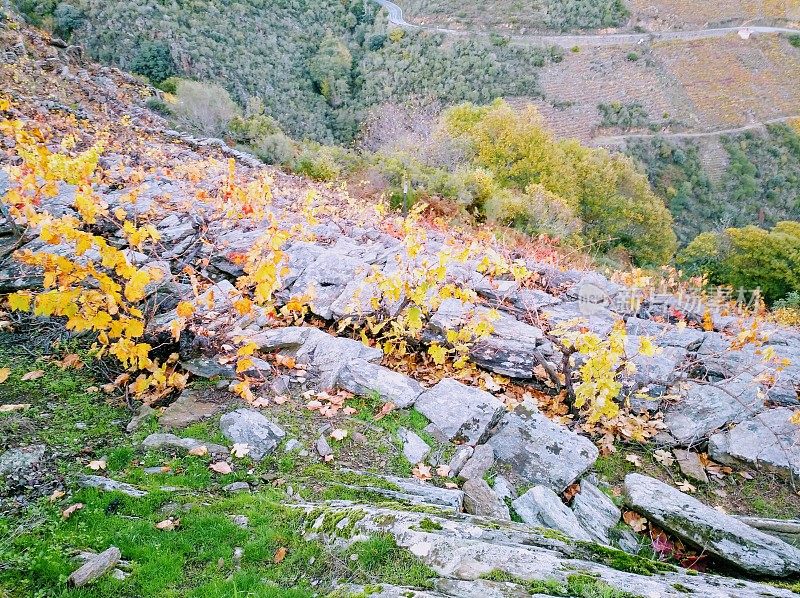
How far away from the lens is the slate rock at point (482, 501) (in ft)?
9.86

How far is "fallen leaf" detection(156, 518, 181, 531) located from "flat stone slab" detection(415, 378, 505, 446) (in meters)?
1.86

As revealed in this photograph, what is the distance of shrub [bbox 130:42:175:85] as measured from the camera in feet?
86.2

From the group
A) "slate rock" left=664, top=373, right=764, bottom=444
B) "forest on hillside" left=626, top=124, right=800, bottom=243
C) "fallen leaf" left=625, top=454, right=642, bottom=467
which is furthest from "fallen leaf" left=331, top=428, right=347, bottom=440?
"forest on hillside" left=626, top=124, right=800, bottom=243

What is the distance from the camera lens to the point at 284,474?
3131mm

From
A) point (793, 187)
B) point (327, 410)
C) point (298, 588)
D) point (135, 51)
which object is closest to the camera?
point (298, 588)

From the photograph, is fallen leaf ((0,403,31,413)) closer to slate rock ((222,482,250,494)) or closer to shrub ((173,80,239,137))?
slate rock ((222,482,250,494))

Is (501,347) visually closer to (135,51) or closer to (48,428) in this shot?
(48,428)

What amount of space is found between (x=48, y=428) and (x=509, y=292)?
14.9 ft

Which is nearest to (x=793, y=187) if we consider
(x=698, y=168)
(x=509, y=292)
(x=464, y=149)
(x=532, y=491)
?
(x=698, y=168)

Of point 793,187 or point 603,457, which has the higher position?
point 603,457

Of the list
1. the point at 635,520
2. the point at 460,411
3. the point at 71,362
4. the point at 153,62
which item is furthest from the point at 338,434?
the point at 153,62

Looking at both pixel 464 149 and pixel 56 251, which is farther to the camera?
pixel 464 149

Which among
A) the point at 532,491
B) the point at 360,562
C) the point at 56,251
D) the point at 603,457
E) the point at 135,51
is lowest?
the point at 603,457

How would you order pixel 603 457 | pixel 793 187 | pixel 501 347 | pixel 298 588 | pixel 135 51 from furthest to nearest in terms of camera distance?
pixel 793 187 < pixel 135 51 < pixel 501 347 < pixel 603 457 < pixel 298 588
